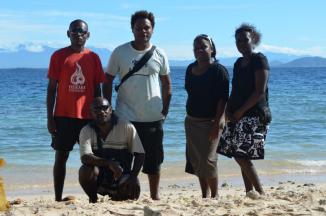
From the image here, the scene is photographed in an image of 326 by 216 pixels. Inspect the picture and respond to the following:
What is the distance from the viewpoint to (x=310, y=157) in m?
11.6

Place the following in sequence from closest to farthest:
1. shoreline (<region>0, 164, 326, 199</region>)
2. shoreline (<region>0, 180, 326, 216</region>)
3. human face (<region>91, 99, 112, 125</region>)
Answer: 1. shoreline (<region>0, 180, 326, 216</region>)
2. human face (<region>91, 99, 112, 125</region>)
3. shoreline (<region>0, 164, 326, 199</region>)

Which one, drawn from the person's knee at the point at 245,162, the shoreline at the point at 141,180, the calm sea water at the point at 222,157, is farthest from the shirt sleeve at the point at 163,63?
the calm sea water at the point at 222,157

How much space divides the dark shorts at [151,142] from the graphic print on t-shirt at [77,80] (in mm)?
620

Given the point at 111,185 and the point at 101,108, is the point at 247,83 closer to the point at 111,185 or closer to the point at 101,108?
the point at 101,108

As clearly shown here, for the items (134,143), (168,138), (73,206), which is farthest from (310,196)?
(168,138)

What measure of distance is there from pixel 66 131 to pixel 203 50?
1520 millimetres

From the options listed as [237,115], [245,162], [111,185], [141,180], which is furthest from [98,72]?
[141,180]

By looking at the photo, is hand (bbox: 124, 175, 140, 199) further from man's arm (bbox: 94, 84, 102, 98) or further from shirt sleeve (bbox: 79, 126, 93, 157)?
man's arm (bbox: 94, 84, 102, 98)

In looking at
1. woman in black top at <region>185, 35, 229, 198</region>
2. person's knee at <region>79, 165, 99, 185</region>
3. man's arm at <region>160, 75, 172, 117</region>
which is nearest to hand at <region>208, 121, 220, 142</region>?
woman in black top at <region>185, 35, 229, 198</region>

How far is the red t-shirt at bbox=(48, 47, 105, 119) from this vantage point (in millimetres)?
5613

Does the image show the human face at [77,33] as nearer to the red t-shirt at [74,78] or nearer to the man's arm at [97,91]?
the red t-shirt at [74,78]

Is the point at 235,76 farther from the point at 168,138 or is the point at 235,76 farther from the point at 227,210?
the point at 168,138

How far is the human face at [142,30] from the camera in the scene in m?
5.58

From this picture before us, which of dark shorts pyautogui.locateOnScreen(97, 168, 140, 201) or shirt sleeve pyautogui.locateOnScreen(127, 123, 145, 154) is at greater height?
shirt sleeve pyautogui.locateOnScreen(127, 123, 145, 154)
